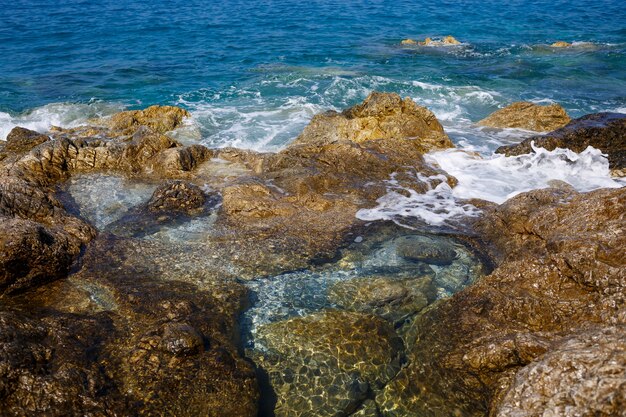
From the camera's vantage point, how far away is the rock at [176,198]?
10523 mm

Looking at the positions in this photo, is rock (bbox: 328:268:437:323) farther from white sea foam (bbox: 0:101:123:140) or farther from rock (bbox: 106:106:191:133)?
white sea foam (bbox: 0:101:123:140)

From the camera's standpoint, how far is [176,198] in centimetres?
1067

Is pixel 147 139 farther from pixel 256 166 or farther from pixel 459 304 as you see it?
pixel 459 304

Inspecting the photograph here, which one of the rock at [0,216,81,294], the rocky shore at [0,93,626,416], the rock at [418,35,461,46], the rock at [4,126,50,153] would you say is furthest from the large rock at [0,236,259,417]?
the rock at [418,35,461,46]

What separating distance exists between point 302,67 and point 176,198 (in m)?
17.6

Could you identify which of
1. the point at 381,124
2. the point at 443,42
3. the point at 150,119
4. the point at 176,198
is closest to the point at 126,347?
the point at 176,198

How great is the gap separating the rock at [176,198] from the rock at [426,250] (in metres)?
4.53

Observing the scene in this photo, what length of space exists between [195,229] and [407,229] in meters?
4.28

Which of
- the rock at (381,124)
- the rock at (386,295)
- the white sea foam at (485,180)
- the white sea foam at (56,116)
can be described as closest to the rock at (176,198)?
the white sea foam at (485,180)

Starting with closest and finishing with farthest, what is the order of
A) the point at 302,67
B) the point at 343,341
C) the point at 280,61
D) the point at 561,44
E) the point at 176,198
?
the point at 343,341, the point at 176,198, the point at 302,67, the point at 280,61, the point at 561,44

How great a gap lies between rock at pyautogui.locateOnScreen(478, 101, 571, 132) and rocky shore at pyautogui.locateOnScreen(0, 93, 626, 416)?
6.52 meters

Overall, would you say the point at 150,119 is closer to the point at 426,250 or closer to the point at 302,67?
the point at 302,67

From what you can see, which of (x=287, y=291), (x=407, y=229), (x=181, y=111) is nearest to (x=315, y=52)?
(x=181, y=111)

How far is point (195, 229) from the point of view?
9.75m
